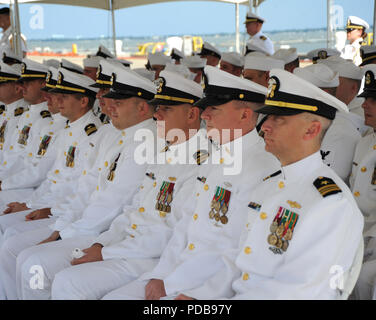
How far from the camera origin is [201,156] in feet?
8.57

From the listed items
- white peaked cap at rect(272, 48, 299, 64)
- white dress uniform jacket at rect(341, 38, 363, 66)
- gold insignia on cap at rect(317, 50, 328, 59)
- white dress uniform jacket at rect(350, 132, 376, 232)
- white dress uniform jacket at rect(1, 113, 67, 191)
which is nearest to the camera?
white dress uniform jacket at rect(350, 132, 376, 232)

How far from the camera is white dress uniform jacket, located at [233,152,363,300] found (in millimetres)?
1624

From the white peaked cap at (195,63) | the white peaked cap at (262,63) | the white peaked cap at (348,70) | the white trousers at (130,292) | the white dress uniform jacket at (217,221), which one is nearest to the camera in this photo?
the white dress uniform jacket at (217,221)

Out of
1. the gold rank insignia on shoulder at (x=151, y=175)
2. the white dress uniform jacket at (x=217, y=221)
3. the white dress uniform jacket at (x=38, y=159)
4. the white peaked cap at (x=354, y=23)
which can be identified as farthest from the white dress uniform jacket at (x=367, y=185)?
the white peaked cap at (x=354, y=23)

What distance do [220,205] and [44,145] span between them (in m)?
2.51

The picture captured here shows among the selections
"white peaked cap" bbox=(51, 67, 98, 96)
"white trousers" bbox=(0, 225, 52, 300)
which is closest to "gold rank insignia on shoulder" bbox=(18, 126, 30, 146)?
"white peaked cap" bbox=(51, 67, 98, 96)

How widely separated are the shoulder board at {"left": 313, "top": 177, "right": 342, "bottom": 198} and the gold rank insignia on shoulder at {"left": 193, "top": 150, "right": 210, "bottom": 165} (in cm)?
92

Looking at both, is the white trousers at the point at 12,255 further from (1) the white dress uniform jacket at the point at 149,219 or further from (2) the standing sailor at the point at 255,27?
(2) the standing sailor at the point at 255,27

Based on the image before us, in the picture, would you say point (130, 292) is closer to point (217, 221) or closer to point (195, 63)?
point (217, 221)

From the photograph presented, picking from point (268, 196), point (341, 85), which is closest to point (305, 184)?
point (268, 196)

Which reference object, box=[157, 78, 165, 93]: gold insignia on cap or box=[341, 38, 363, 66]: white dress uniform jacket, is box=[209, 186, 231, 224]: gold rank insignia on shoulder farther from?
box=[341, 38, 363, 66]: white dress uniform jacket

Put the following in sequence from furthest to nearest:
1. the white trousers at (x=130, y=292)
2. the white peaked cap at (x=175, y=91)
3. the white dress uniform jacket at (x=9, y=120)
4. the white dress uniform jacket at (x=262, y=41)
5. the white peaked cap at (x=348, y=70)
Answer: the white dress uniform jacket at (x=262, y=41), the white dress uniform jacket at (x=9, y=120), the white peaked cap at (x=348, y=70), the white peaked cap at (x=175, y=91), the white trousers at (x=130, y=292)

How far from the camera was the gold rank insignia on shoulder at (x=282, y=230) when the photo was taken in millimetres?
1735
